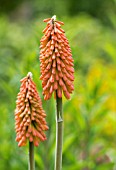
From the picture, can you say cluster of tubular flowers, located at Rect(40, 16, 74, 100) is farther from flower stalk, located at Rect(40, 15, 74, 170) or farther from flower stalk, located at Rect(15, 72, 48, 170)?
flower stalk, located at Rect(15, 72, 48, 170)

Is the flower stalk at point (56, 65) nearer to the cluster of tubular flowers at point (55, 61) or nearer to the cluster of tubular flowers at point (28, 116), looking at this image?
the cluster of tubular flowers at point (55, 61)

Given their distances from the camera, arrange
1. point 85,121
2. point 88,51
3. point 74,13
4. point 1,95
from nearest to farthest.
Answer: point 85,121, point 1,95, point 88,51, point 74,13

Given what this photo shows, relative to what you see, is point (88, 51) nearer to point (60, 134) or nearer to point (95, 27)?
point (95, 27)

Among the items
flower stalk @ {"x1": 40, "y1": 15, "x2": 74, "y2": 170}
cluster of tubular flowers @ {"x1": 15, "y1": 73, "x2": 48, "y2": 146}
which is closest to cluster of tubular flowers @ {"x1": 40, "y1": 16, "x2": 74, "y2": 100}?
flower stalk @ {"x1": 40, "y1": 15, "x2": 74, "y2": 170}

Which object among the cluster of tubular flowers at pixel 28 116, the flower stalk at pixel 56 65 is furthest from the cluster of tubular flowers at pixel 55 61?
the cluster of tubular flowers at pixel 28 116

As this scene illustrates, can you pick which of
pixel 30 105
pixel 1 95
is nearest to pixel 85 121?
pixel 30 105

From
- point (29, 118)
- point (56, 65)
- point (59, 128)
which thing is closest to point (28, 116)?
point (29, 118)

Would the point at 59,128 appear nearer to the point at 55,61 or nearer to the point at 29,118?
the point at 29,118
